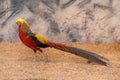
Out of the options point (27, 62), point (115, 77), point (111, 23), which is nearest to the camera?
Result: point (115, 77)

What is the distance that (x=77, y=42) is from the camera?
19.5ft

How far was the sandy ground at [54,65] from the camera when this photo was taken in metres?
4.07

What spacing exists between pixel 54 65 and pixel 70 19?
5.01 feet

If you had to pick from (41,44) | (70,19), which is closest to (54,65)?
(41,44)

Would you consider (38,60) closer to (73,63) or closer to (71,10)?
(73,63)

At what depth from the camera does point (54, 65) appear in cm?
459

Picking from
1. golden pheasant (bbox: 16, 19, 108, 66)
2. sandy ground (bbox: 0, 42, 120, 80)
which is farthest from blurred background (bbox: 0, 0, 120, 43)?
golden pheasant (bbox: 16, 19, 108, 66)

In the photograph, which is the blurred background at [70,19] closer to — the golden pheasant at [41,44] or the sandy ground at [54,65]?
the sandy ground at [54,65]

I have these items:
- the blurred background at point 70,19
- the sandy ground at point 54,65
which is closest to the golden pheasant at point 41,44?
the sandy ground at point 54,65

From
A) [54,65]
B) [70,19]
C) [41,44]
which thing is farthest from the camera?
[70,19]

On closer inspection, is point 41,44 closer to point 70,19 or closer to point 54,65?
point 54,65

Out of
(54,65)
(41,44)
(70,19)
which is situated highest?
(70,19)

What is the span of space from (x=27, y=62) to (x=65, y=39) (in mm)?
1394

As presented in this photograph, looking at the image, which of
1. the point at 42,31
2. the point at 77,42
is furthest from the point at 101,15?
the point at 42,31
